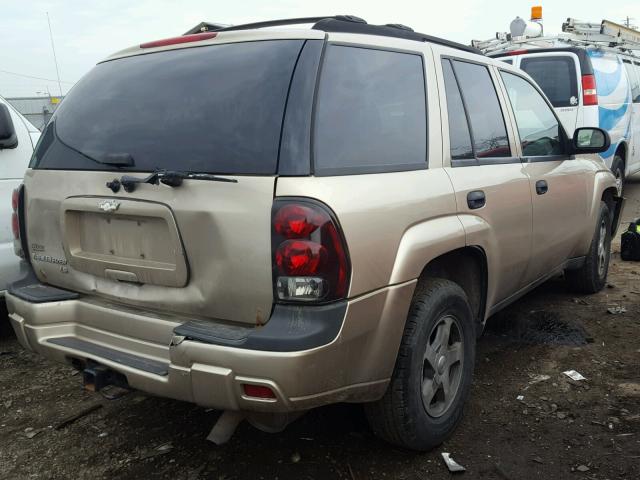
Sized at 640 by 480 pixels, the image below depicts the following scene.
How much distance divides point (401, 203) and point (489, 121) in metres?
1.24

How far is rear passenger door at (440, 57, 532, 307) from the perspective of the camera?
2.85m

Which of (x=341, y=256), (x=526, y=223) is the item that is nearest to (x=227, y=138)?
(x=341, y=256)

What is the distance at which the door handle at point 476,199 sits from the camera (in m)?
2.82

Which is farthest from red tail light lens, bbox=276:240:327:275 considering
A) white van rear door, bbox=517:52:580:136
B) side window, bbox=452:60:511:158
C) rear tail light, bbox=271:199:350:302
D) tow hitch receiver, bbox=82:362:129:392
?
white van rear door, bbox=517:52:580:136

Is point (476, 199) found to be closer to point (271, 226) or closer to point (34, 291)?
point (271, 226)

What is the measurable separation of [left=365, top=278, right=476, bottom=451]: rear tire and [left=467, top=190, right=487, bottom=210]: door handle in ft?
1.29

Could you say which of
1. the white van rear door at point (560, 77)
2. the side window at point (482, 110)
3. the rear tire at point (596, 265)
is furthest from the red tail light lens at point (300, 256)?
the white van rear door at point (560, 77)

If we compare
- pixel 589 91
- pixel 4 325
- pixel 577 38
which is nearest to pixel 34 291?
pixel 4 325

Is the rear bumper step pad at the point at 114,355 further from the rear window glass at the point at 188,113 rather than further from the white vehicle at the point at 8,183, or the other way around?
the white vehicle at the point at 8,183

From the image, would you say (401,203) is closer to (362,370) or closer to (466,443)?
(362,370)

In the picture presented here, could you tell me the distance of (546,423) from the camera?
299 centimetres

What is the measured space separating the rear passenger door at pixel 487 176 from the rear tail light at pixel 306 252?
938 mm

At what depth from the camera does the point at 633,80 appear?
9195mm

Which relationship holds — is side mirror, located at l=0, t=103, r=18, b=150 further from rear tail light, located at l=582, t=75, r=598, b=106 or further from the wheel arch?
rear tail light, located at l=582, t=75, r=598, b=106
